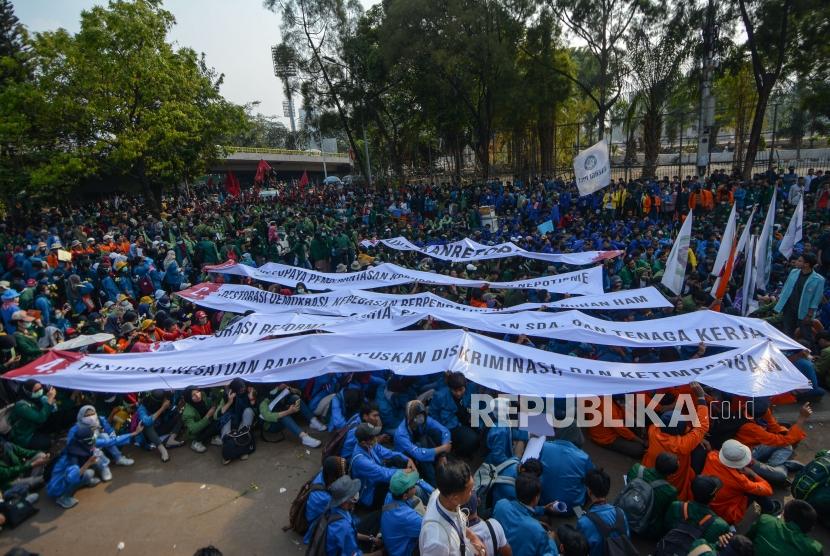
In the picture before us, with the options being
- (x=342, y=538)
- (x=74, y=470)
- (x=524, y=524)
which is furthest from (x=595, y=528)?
(x=74, y=470)

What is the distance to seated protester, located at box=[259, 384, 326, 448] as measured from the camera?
676 centimetres

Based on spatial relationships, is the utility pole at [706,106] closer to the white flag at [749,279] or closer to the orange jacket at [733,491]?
the white flag at [749,279]

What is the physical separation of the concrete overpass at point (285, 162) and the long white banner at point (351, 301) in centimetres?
3402

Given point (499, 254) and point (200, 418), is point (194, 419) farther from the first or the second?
point (499, 254)

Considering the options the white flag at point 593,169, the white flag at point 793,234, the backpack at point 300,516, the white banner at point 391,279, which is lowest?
the backpack at point 300,516

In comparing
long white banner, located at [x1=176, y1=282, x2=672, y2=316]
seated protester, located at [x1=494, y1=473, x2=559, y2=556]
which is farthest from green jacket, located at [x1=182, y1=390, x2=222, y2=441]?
seated protester, located at [x1=494, y1=473, x2=559, y2=556]

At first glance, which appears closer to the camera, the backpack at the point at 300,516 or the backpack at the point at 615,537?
the backpack at the point at 615,537

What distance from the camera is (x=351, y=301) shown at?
9164 mm

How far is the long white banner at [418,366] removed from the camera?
17.8ft

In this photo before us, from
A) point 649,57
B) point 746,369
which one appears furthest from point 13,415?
point 649,57

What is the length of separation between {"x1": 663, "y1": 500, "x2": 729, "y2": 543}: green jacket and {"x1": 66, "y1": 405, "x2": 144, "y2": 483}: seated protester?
638 cm

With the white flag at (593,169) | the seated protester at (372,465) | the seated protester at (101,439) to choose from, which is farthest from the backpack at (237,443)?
the white flag at (593,169)

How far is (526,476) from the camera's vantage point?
13.9 ft

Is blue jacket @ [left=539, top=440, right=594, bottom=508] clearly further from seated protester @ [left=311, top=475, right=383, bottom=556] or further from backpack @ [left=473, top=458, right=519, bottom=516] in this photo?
seated protester @ [left=311, top=475, right=383, bottom=556]
